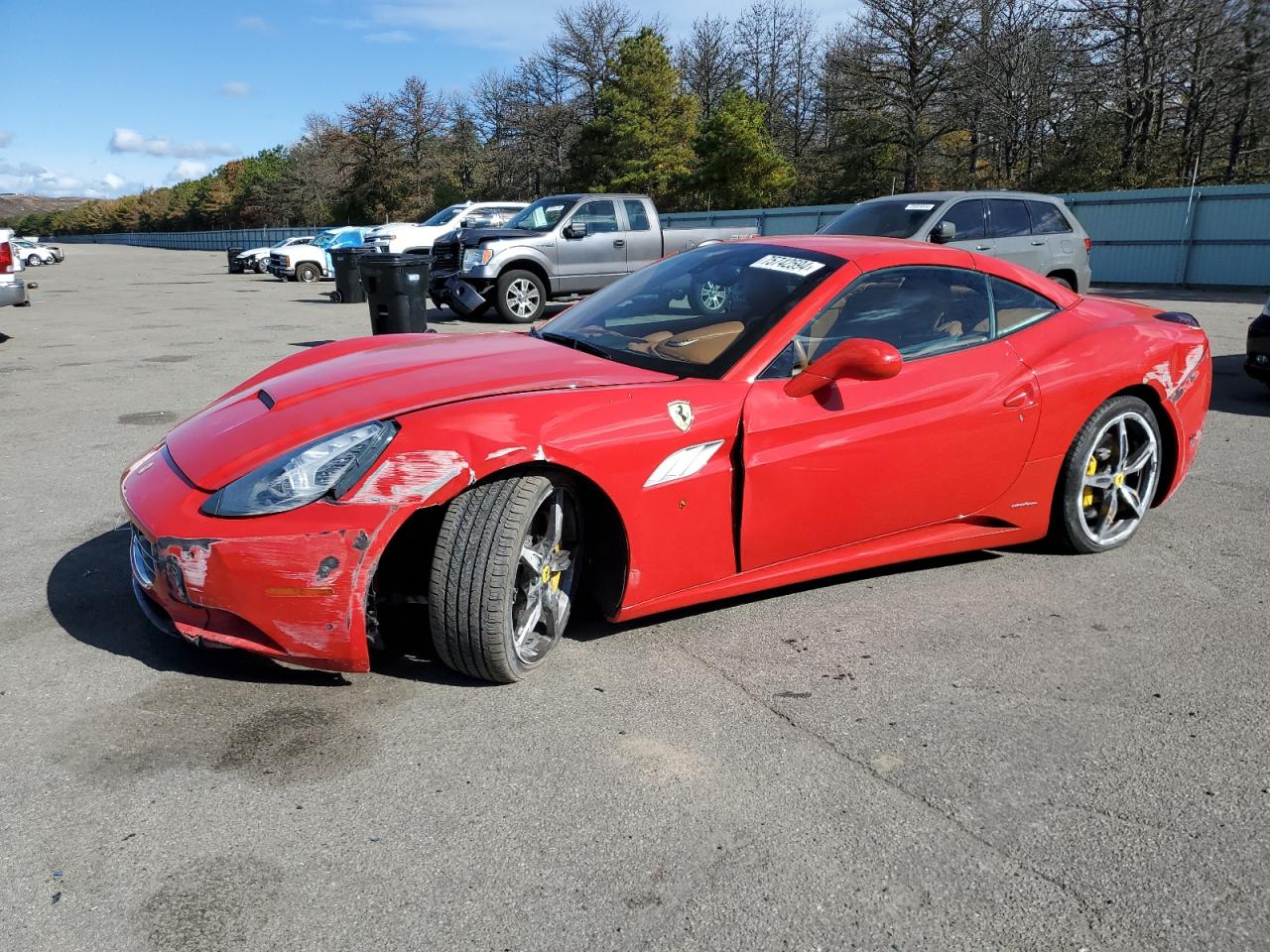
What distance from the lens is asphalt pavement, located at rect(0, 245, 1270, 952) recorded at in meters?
2.09

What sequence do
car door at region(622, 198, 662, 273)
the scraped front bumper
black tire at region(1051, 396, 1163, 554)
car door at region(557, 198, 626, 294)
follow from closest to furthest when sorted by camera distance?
the scraped front bumper
black tire at region(1051, 396, 1163, 554)
car door at region(557, 198, 626, 294)
car door at region(622, 198, 662, 273)

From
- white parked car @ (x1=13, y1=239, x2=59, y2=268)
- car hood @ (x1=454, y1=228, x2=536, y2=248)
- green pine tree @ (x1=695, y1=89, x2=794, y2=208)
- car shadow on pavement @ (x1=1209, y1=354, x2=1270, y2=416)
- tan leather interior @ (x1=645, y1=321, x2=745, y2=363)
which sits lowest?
car shadow on pavement @ (x1=1209, y1=354, x2=1270, y2=416)

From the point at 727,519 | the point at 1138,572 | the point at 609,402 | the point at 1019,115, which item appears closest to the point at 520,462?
the point at 609,402

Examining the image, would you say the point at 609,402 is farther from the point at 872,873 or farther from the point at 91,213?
the point at 91,213

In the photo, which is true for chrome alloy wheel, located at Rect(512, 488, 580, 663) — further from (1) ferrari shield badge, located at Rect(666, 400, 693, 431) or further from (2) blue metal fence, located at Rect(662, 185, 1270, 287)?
(2) blue metal fence, located at Rect(662, 185, 1270, 287)

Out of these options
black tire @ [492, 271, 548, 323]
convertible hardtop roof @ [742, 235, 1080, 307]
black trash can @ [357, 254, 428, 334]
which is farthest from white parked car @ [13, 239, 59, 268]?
convertible hardtop roof @ [742, 235, 1080, 307]

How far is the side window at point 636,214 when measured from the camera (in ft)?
50.0

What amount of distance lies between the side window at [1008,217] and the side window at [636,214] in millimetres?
5750

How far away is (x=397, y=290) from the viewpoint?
34.8 ft

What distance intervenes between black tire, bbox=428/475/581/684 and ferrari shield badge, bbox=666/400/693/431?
0.43 meters

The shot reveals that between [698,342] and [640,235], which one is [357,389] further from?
[640,235]

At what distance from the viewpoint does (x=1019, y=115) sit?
123 ft

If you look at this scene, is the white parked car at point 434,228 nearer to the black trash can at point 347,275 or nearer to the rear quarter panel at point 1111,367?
the black trash can at point 347,275

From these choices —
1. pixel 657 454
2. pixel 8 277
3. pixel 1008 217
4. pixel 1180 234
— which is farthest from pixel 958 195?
pixel 1180 234
